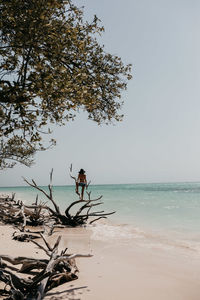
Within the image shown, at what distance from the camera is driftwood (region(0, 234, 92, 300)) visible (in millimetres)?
3973

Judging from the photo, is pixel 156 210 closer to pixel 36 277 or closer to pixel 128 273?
pixel 128 273

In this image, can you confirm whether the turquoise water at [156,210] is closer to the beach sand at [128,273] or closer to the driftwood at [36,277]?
the beach sand at [128,273]

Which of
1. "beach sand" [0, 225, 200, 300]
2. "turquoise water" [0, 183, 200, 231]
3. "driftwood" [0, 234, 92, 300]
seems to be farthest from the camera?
"turquoise water" [0, 183, 200, 231]

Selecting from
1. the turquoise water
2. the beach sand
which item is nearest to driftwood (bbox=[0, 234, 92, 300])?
the beach sand

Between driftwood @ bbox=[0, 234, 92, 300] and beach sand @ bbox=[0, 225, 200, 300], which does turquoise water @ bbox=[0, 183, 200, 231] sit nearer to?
beach sand @ bbox=[0, 225, 200, 300]

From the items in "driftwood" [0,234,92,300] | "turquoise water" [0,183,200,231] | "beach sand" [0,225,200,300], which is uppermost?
"driftwood" [0,234,92,300]

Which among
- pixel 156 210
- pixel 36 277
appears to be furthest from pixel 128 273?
pixel 156 210

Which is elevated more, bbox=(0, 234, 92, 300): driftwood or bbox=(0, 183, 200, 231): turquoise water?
bbox=(0, 234, 92, 300): driftwood

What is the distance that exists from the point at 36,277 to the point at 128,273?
2401 mm

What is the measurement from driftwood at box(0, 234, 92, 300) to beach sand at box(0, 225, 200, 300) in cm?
18

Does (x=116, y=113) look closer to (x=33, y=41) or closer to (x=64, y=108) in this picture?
(x=64, y=108)

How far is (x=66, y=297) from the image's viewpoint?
4.35 metres

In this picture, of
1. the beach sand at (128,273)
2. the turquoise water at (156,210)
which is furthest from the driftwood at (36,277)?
the turquoise water at (156,210)

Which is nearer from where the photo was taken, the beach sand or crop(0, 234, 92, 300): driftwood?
crop(0, 234, 92, 300): driftwood
